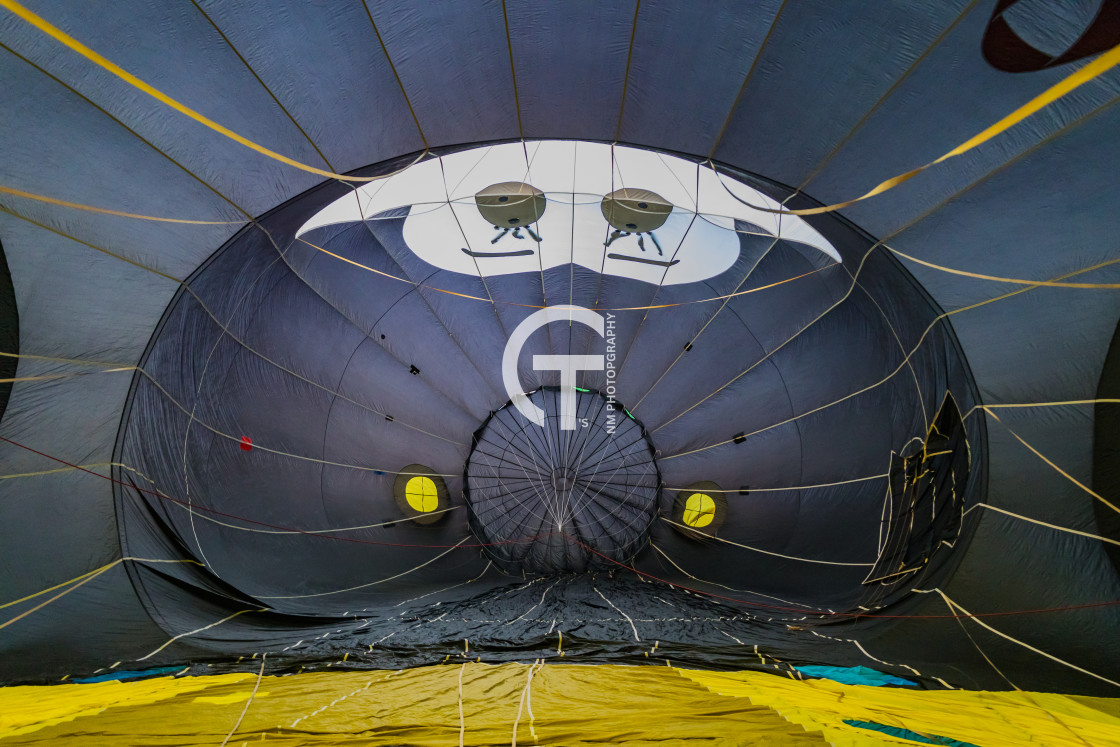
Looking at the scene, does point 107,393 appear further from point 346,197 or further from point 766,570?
point 766,570

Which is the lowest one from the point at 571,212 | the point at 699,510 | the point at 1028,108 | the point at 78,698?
the point at 78,698

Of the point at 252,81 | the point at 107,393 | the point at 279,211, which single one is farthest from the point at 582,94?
the point at 107,393

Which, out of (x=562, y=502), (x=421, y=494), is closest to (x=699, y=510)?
(x=562, y=502)

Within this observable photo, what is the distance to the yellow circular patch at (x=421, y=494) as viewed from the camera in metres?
5.81

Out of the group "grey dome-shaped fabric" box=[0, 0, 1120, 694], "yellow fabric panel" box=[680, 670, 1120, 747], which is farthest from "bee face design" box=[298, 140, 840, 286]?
"yellow fabric panel" box=[680, 670, 1120, 747]

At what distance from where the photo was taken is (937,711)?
8.28 feet

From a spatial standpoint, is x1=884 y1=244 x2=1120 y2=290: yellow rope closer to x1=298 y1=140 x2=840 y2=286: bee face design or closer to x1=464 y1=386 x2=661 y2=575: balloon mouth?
x1=298 y1=140 x2=840 y2=286: bee face design

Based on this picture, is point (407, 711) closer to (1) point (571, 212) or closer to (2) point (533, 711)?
(2) point (533, 711)

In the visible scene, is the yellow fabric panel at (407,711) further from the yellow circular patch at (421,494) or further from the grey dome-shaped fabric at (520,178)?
the yellow circular patch at (421,494)

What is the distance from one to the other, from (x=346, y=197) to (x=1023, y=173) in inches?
149

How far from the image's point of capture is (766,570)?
17.9ft

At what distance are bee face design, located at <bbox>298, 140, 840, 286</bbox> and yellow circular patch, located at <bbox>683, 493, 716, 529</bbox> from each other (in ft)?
6.52

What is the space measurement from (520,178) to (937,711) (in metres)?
3.68

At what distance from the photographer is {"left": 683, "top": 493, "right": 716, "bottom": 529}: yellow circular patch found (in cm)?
588
